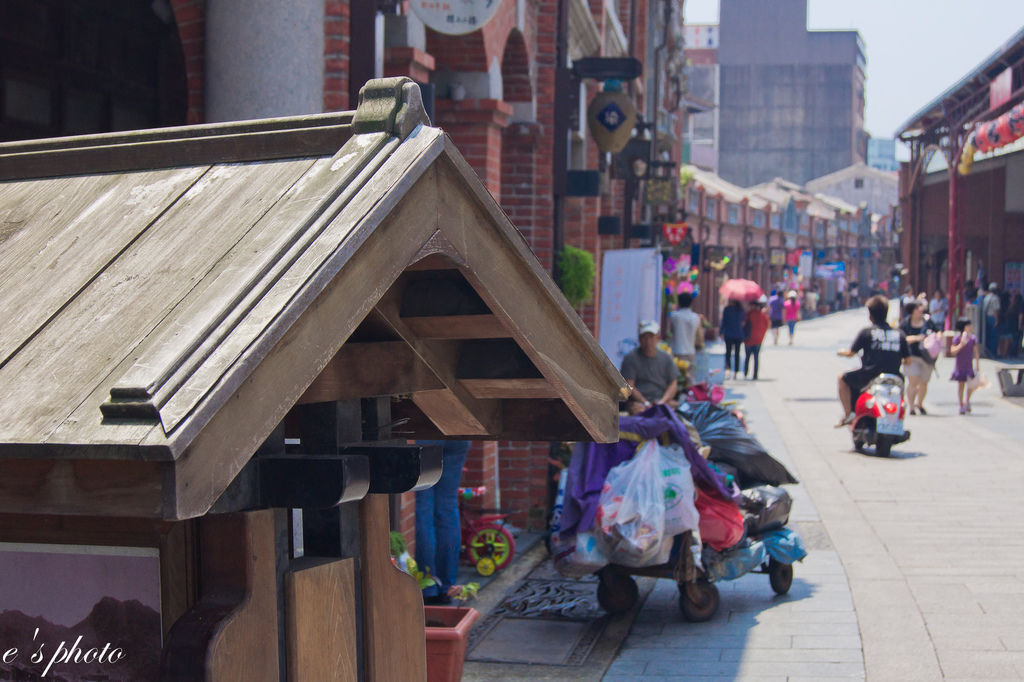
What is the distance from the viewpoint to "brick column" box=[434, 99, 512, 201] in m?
8.52

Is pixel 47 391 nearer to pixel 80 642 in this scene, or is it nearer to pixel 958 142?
pixel 80 642

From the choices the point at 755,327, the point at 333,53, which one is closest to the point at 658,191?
the point at 755,327

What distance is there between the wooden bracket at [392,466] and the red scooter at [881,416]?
11.8m

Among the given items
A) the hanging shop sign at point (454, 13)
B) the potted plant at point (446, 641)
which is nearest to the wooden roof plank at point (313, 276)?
the potted plant at point (446, 641)

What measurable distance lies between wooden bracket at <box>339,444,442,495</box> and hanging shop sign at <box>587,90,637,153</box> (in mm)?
11276

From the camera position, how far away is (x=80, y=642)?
2.28m

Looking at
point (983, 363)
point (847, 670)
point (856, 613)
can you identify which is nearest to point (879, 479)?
point (856, 613)

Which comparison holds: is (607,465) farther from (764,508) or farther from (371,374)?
(371,374)

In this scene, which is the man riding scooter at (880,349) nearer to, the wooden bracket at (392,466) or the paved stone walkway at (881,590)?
the paved stone walkway at (881,590)

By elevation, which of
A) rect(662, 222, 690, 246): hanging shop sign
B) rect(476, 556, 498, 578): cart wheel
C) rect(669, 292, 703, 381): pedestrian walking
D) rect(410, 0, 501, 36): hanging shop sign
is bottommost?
rect(476, 556, 498, 578): cart wheel

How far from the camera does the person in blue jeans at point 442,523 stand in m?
7.30

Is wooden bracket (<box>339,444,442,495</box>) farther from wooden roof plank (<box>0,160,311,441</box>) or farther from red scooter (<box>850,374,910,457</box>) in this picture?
red scooter (<box>850,374,910,457</box>)

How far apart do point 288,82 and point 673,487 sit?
3023mm

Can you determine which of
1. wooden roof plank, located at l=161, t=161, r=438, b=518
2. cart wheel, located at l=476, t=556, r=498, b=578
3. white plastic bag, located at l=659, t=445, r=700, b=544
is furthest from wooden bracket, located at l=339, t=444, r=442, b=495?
cart wheel, located at l=476, t=556, r=498, b=578
